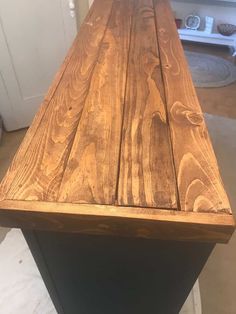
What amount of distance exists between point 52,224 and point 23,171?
5.0 inches

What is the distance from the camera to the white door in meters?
1.64

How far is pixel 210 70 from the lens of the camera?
109 inches

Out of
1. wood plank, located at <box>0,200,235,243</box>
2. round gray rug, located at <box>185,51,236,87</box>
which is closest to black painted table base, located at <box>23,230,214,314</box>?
wood plank, located at <box>0,200,235,243</box>

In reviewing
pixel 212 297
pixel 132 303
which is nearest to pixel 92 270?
pixel 132 303

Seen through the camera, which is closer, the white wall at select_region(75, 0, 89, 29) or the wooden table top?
the wooden table top

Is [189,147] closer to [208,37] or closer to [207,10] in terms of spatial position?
[208,37]

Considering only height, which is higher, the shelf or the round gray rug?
the shelf

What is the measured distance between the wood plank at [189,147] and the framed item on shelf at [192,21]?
2.47 metres

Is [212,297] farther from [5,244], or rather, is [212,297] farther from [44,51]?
[44,51]

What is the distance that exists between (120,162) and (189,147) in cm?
17

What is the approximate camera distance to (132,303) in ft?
2.63

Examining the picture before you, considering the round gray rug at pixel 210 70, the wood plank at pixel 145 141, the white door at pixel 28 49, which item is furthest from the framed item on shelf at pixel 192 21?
the wood plank at pixel 145 141

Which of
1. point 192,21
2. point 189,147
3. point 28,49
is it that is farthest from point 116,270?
point 192,21

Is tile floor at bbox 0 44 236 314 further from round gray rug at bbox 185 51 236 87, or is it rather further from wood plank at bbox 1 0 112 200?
wood plank at bbox 1 0 112 200
